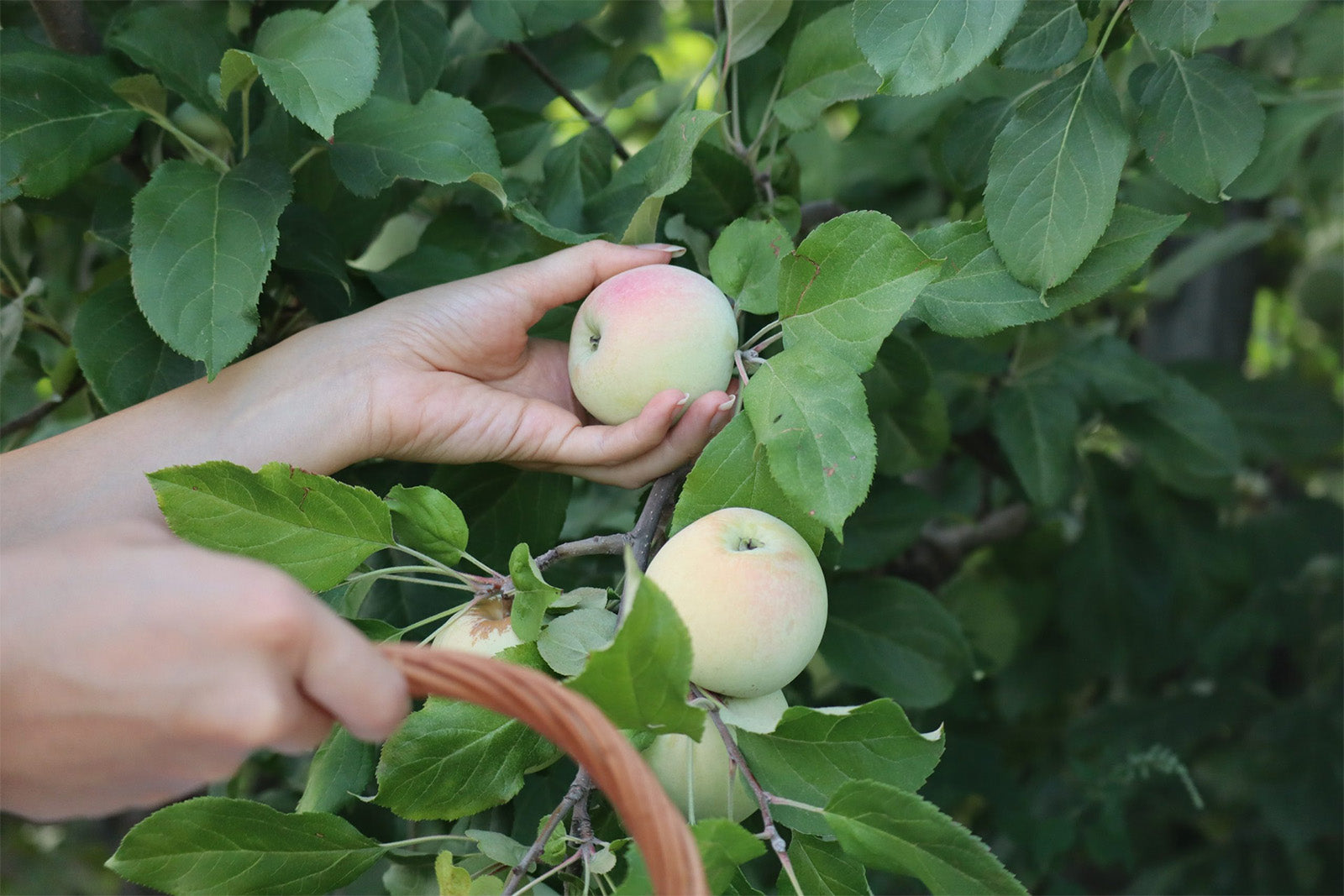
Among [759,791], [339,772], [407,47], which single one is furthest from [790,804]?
[407,47]

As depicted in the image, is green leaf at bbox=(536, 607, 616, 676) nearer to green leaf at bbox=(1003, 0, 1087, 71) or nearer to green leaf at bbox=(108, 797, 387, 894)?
green leaf at bbox=(108, 797, 387, 894)

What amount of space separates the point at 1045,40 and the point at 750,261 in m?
0.27

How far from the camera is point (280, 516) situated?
2.32 feet

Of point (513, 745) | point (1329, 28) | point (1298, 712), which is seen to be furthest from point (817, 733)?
point (1298, 712)

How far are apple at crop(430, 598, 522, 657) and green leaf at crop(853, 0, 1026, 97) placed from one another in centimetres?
45

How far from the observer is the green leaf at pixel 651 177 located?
78cm

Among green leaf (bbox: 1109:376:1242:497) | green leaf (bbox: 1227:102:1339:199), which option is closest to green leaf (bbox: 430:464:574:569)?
green leaf (bbox: 1109:376:1242:497)

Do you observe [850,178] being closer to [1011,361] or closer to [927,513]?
[1011,361]

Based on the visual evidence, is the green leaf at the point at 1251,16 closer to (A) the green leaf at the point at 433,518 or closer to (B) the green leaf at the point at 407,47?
(B) the green leaf at the point at 407,47

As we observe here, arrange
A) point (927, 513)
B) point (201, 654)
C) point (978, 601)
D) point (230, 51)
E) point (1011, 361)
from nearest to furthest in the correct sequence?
point (201, 654)
point (230, 51)
point (927, 513)
point (1011, 361)
point (978, 601)

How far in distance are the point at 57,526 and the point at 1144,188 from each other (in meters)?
1.15

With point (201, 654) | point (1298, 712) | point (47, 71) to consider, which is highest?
point (47, 71)

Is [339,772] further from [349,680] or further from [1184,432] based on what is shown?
[1184,432]

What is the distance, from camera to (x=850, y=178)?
1628 millimetres
